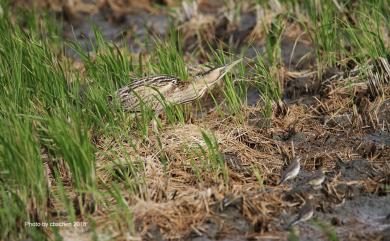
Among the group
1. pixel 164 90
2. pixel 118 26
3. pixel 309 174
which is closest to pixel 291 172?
pixel 309 174

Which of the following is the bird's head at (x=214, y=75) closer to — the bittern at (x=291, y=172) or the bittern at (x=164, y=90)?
the bittern at (x=164, y=90)

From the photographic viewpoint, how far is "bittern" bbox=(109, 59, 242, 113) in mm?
6559

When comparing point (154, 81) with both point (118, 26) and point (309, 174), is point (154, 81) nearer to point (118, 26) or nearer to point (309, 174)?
point (309, 174)

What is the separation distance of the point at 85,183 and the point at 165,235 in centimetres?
65

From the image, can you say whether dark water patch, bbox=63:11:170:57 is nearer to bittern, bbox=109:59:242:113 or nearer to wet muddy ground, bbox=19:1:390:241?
wet muddy ground, bbox=19:1:390:241

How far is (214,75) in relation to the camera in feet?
22.3

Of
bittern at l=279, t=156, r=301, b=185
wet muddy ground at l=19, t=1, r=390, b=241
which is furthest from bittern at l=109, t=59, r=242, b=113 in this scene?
bittern at l=279, t=156, r=301, b=185

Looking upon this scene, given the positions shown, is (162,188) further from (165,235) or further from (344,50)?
(344,50)

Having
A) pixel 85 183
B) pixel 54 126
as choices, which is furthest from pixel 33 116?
pixel 85 183

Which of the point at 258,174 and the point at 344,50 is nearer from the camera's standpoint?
the point at 258,174

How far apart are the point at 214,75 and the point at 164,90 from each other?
449 millimetres

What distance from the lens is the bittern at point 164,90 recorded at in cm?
656

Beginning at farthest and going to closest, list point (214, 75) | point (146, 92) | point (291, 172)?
point (214, 75), point (146, 92), point (291, 172)

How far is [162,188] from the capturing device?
5.54 m
